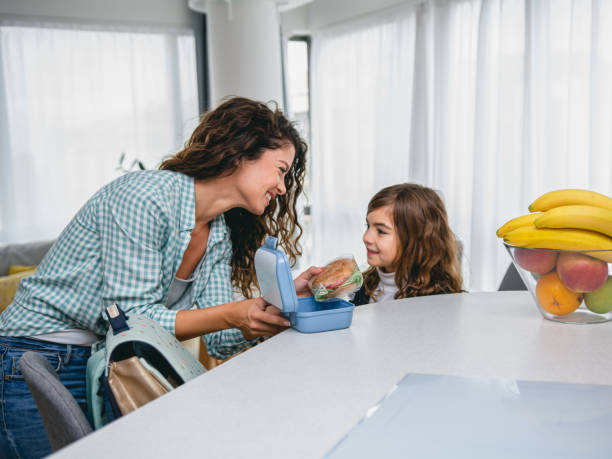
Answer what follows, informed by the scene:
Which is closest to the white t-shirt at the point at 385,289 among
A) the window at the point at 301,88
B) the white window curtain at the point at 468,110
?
the white window curtain at the point at 468,110

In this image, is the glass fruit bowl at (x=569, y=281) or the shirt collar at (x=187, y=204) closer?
the glass fruit bowl at (x=569, y=281)

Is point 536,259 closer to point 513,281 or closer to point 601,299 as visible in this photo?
point 601,299

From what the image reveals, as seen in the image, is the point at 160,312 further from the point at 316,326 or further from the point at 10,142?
the point at 10,142

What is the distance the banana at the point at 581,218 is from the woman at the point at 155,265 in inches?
20.8

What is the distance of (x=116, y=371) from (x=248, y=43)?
12.5 ft

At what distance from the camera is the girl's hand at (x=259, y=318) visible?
1.19 metres

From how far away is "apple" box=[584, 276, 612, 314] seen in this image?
1115 millimetres

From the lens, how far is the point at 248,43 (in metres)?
4.34

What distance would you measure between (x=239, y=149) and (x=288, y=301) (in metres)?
0.53

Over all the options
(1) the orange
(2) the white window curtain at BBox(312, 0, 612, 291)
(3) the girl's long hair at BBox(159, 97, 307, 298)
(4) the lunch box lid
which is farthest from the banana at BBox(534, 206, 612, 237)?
(2) the white window curtain at BBox(312, 0, 612, 291)

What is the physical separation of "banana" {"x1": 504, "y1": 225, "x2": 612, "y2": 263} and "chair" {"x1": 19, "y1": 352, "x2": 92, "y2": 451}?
2.80ft

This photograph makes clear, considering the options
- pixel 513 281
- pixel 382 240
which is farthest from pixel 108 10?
pixel 513 281

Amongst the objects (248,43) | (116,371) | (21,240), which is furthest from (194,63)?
(116,371)

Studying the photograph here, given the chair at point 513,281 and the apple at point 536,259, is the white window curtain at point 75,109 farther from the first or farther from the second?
the apple at point 536,259
